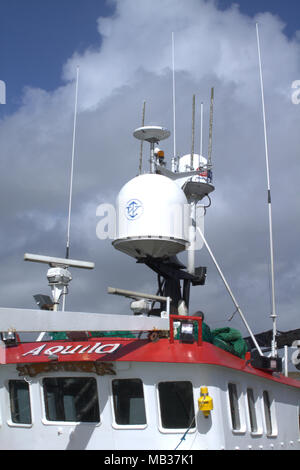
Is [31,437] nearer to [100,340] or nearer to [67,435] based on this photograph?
[67,435]

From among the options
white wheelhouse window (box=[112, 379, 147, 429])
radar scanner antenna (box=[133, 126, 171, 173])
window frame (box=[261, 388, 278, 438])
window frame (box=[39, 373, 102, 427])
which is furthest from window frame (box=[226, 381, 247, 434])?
radar scanner antenna (box=[133, 126, 171, 173])

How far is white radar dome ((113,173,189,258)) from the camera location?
14164 mm

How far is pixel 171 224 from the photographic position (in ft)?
46.8

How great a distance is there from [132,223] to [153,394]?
4754 mm

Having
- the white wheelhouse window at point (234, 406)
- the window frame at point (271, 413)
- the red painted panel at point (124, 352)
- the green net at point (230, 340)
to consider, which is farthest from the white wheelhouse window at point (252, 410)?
the green net at point (230, 340)

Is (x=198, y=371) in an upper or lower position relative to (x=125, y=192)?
lower

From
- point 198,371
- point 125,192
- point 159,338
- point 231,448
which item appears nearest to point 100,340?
point 159,338

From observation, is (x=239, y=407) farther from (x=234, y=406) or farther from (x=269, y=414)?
(x=269, y=414)

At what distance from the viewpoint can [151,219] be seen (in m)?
14.2

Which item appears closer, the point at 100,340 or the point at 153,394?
the point at 153,394

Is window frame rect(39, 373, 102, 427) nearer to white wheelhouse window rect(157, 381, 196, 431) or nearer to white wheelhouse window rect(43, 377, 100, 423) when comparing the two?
white wheelhouse window rect(43, 377, 100, 423)

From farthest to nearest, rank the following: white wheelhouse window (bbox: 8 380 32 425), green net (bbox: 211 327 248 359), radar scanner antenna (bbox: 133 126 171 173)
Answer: radar scanner antenna (bbox: 133 126 171 173)
green net (bbox: 211 327 248 359)
white wheelhouse window (bbox: 8 380 32 425)

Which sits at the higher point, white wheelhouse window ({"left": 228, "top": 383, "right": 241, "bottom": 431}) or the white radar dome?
the white radar dome
